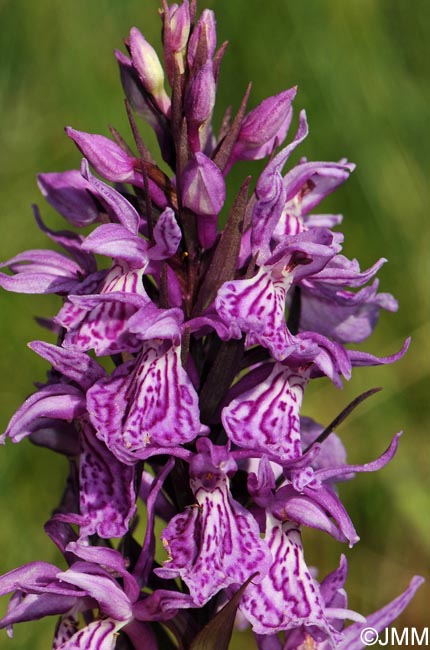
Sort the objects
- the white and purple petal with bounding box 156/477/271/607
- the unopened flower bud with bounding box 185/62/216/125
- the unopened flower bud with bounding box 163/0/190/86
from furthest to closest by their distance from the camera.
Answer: the unopened flower bud with bounding box 163/0/190/86, the unopened flower bud with bounding box 185/62/216/125, the white and purple petal with bounding box 156/477/271/607

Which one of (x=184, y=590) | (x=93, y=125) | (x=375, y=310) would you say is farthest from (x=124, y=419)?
(x=93, y=125)

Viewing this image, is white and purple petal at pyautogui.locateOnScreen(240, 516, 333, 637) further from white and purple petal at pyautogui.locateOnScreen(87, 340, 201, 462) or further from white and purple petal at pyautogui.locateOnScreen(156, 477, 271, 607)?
white and purple petal at pyautogui.locateOnScreen(87, 340, 201, 462)

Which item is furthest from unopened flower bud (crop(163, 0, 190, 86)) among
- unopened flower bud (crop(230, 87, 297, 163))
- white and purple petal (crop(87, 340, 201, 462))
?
white and purple petal (crop(87, 340, 201, 462))

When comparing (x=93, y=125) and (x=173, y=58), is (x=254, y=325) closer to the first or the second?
(x=173, y=58)

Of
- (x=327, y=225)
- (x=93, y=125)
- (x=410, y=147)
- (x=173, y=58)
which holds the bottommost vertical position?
(x=327, y=225)

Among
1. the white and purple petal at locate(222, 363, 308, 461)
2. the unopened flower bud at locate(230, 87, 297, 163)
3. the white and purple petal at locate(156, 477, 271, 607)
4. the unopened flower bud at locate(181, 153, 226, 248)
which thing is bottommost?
the white and purple petal at locate(156, 477, 271, 607)
